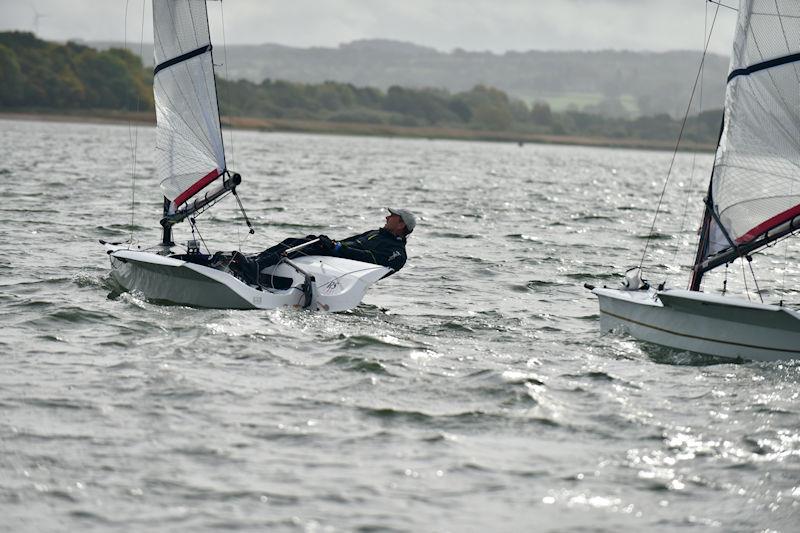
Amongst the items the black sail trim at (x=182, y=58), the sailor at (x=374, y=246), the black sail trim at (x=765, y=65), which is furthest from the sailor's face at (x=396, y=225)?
the black sail trim at (x=765, y=65)

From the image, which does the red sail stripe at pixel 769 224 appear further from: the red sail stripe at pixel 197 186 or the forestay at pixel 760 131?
the red sail stripe at pixel 197 186

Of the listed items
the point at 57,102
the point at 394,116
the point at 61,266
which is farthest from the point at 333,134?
the point at 61,266

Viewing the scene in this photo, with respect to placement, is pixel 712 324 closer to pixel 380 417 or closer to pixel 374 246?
pixel 380 417

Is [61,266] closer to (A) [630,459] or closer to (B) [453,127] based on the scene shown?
(A) [630,459]

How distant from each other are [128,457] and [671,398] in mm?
5338

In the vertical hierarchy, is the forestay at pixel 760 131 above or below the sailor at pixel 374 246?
above

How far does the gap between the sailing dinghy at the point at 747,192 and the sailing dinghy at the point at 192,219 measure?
3.80 metres

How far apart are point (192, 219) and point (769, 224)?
7967 mm

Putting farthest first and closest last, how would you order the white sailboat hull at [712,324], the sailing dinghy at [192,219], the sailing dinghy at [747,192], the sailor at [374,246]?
the sailor at [374,246] < the sailing dinghy at [192,219] < the sailing dinghy at [747,192] < the white sailboat hull at [712,324]

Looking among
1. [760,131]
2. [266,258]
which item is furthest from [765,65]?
[266,258]

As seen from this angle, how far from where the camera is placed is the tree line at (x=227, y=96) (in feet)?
427

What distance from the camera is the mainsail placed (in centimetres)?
1358

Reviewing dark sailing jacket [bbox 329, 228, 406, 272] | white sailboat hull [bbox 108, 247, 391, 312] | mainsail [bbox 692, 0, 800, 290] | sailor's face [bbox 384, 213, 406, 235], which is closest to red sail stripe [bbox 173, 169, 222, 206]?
white sailboat hull [bbox 108, 247, 391, 312]

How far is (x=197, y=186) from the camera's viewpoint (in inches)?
666
